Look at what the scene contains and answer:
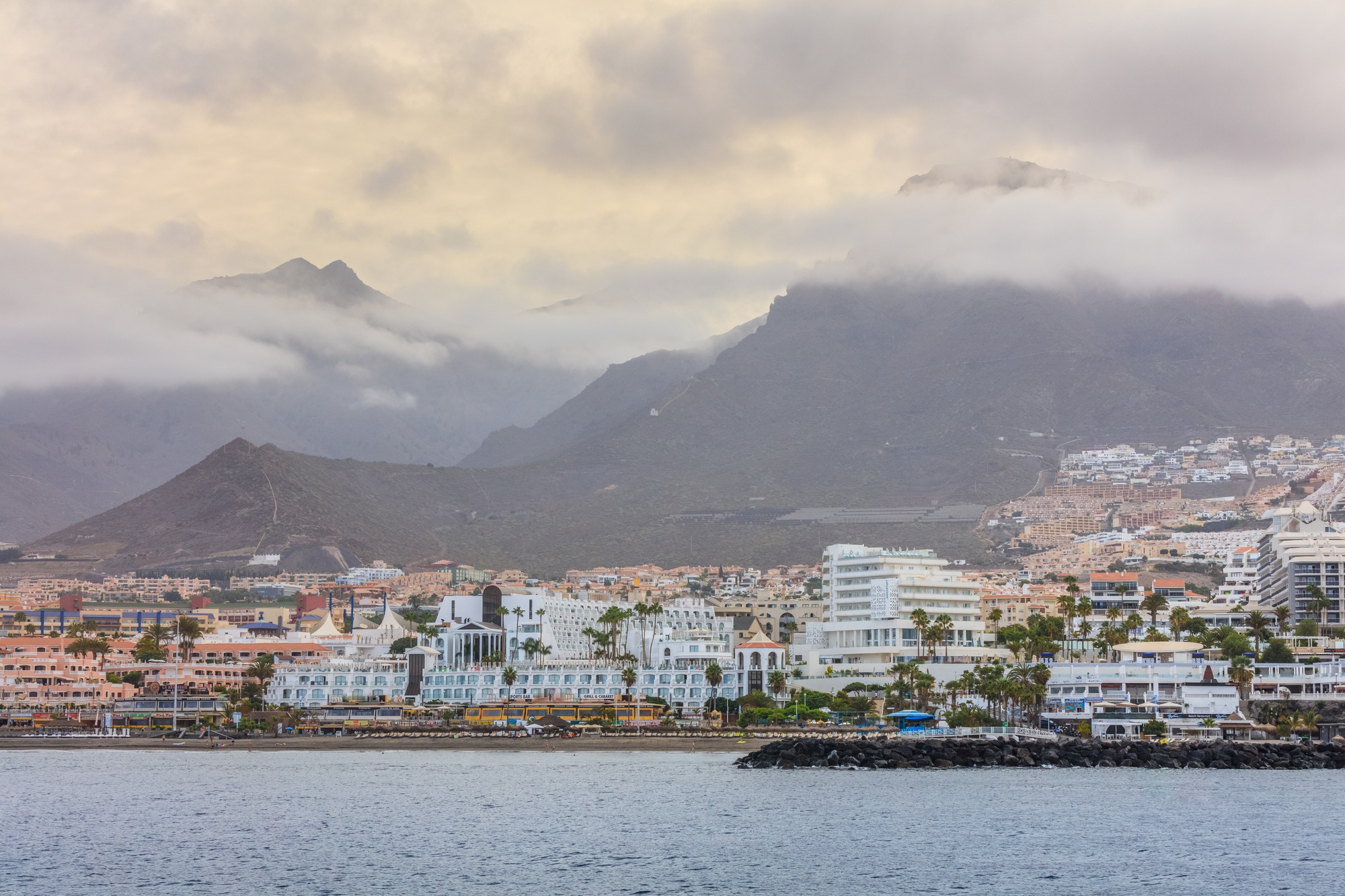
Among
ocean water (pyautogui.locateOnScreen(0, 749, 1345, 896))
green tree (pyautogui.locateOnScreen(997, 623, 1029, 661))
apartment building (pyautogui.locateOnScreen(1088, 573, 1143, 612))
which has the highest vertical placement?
apartment building (pyautogui.locateOnScreen(1088, 573, 1143, 612))

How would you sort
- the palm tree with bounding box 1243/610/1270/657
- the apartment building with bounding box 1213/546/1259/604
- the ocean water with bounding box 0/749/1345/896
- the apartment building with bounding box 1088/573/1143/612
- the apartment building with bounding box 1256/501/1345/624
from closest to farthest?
1. the ocean water with bounding box 0/749/1345/896
2. the palm tree with bounding box 1243/610/1270/657
3. the apartment building with bounding box 1256/501/1345/624
4. the apartment building with bounding box 1088/573/1143/612
5. the apartment building with bounding box 1213/546/1259/604

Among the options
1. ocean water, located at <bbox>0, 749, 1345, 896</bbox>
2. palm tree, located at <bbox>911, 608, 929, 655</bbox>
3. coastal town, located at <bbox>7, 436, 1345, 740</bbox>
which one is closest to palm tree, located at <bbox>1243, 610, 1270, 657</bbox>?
coastal town, located at <bbox>7, 436, 1345, 740</bbox>

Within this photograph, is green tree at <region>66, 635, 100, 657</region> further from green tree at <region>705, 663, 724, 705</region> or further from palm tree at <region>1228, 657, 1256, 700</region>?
palm tree at <region>1228, 657, 1256, 700</region>

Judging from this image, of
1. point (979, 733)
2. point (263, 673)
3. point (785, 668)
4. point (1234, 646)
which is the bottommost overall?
point (979, 733)

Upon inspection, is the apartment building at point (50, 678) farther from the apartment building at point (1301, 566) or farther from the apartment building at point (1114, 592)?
the apartment building at point (1301, 566)

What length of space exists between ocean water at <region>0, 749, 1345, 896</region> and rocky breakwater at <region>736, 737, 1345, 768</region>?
A: 1903 mm

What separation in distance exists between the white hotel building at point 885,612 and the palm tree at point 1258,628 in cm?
2027

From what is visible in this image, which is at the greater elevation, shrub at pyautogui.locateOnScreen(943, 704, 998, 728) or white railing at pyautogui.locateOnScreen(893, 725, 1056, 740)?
shrub at pyautogui.locateOnScreen(943, 704, 998, 728)

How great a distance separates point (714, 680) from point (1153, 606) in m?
39.9

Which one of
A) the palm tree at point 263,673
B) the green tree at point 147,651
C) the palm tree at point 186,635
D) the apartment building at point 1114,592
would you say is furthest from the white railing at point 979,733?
the green tree at point 147,651

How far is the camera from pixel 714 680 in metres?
133

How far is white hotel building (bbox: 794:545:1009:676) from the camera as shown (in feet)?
447

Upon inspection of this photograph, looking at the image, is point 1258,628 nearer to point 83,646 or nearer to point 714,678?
point 714,678

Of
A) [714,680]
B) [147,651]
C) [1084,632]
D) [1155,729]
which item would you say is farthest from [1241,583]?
[147,651]
